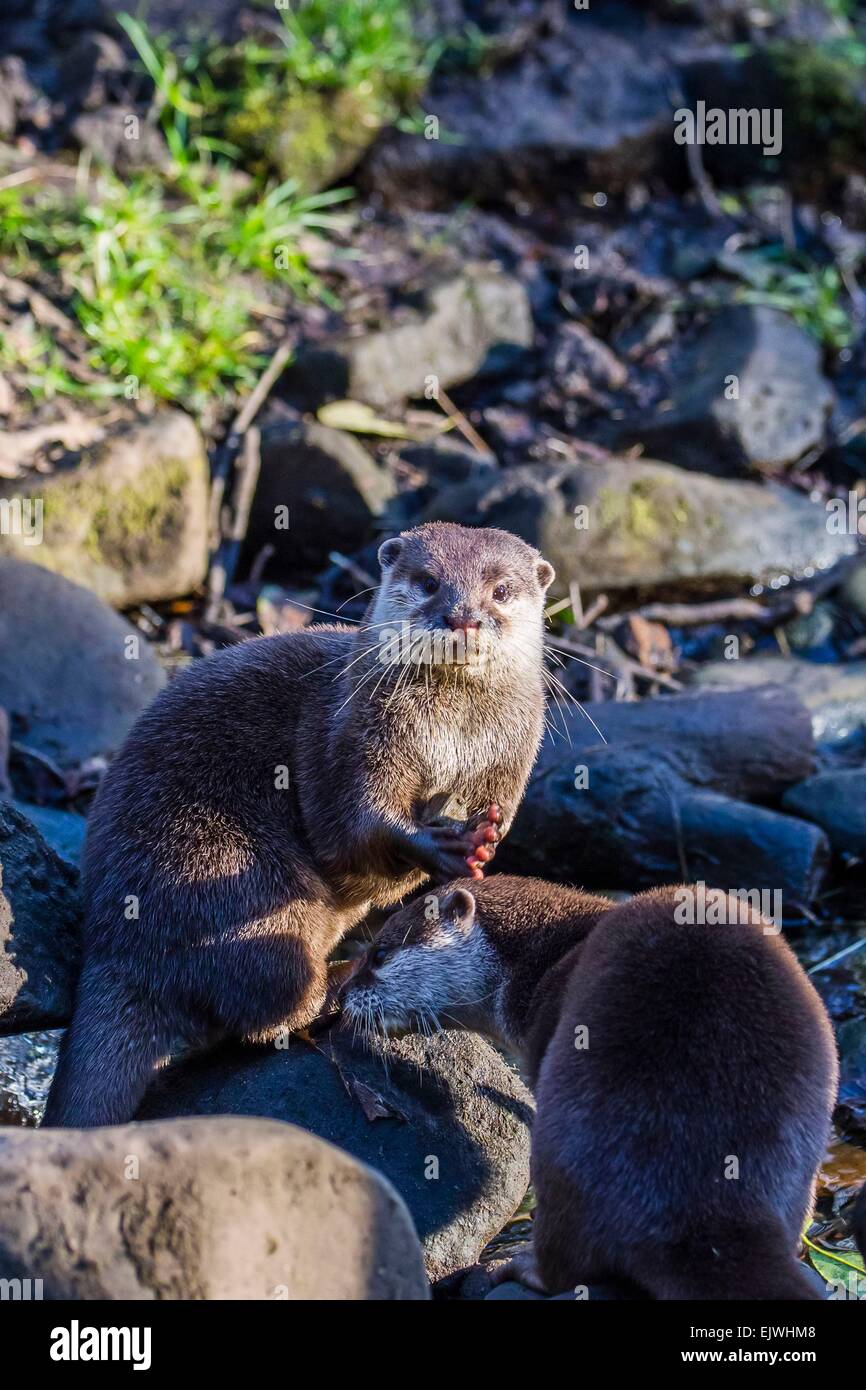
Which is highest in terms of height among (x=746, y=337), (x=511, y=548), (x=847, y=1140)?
(x=511, y=548)

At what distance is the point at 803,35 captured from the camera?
9914 mm

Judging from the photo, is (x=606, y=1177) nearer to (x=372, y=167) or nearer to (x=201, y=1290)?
(x=201, y=1290)

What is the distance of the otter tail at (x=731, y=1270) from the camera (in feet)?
9.91

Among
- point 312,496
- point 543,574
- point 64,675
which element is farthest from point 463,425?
point 543,574

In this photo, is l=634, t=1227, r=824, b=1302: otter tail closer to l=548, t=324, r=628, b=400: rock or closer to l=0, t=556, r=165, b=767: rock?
l=0, t=556, r=165, b=767: rock

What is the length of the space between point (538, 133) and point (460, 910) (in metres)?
6.37

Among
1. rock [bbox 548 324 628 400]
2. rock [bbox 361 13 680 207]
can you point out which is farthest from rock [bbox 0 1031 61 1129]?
rock [bbox 361 13 680 207]

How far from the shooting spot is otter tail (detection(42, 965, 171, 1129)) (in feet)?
12.6

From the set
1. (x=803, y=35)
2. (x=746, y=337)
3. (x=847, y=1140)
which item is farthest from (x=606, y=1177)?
(x=803, y=35)

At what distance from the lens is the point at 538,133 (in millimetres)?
9273

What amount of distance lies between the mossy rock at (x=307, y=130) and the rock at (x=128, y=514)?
2.49m

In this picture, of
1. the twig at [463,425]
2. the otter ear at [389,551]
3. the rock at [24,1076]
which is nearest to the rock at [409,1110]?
the rock at [24,1076]

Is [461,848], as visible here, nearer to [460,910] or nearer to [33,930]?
[460,910]
